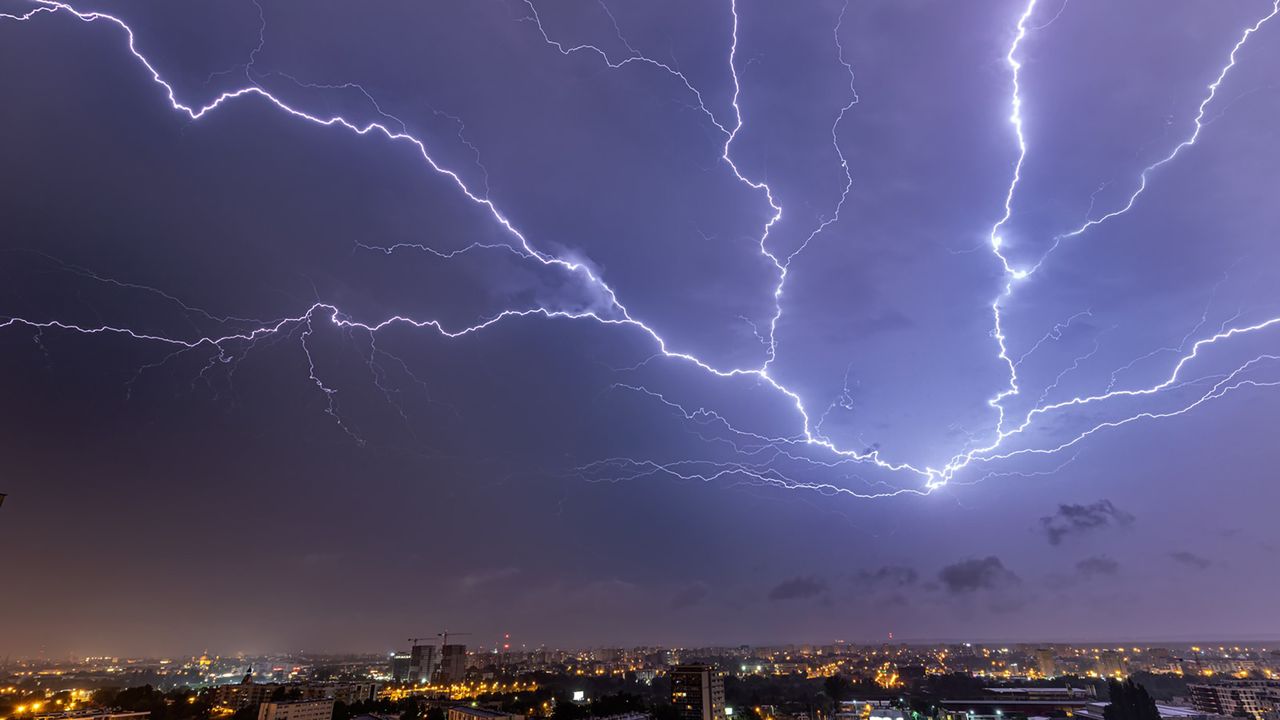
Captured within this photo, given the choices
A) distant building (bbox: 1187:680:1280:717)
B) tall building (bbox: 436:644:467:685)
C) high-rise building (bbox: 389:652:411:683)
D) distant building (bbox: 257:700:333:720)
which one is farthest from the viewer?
high-rise building (bbox: 389:652:411:683)

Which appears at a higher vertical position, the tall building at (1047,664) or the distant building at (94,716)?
the distant building at (94,716)

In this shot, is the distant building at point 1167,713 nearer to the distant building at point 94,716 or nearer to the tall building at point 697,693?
the tall building at point 697,693

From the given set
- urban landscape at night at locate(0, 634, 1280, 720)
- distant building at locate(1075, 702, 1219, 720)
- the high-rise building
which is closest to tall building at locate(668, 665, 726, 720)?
urban landscape at night at locate(0, 634, 1280, 720)

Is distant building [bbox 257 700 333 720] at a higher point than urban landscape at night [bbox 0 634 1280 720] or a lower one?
higher

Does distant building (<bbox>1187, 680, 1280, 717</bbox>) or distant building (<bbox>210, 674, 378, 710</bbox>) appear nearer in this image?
distant building (<bbox>1187, 680, 1280, 717</bbox>)

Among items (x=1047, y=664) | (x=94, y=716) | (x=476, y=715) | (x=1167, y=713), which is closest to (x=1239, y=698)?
(x=1167, y=713)

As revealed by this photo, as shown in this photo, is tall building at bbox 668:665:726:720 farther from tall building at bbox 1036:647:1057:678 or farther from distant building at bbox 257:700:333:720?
tall building at bbox 1036:647:1057:678

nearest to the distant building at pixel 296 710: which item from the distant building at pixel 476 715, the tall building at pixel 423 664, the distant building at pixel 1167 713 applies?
the distant building at pixel 476 715
